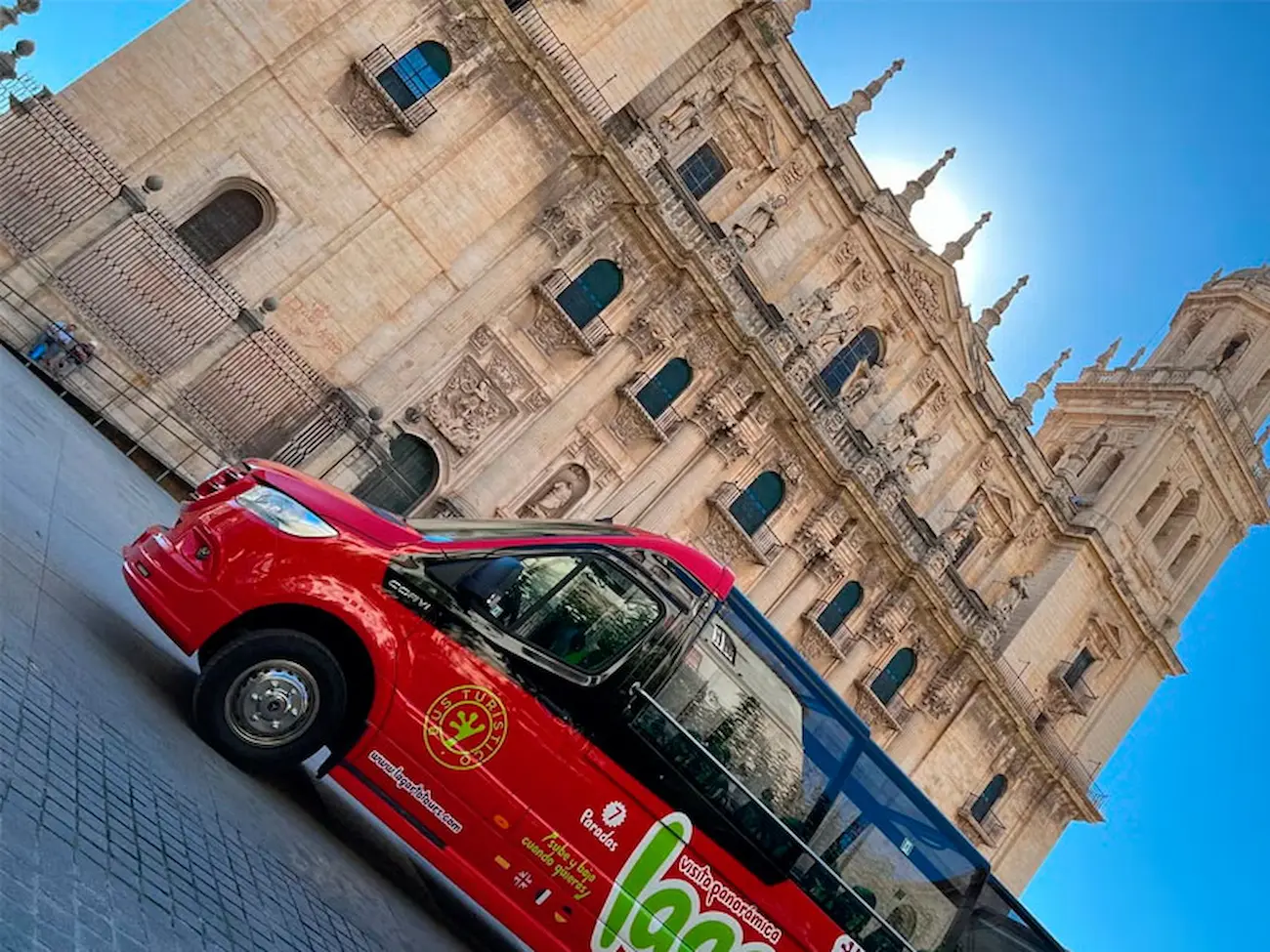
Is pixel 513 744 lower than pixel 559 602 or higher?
lower

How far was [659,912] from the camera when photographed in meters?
5.93

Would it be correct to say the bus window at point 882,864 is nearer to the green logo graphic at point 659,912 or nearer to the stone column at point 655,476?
the green logo graphic at point 659,912

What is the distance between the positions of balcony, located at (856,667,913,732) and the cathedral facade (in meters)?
0.09

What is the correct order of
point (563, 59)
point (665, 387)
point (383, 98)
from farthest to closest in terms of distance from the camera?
point (665, 387), point (563, 59), point (383, 98)

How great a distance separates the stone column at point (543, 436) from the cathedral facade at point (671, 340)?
57 mm

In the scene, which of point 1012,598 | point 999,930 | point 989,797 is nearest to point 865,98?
point 1012,598

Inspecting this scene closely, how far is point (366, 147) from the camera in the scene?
1770 centimetres

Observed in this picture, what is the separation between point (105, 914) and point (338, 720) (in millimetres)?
2412

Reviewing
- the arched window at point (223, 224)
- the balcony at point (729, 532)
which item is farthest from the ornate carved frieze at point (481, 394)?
the balcony at point (729, 532)

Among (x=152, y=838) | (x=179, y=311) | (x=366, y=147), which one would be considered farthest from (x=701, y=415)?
(x=152, y=838)

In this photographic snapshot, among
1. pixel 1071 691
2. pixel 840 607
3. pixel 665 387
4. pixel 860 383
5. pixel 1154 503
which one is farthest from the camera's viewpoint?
pixel 1154 503

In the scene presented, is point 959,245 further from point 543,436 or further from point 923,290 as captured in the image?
point 543,436

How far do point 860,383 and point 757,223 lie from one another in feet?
13.8

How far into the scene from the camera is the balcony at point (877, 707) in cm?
2314
